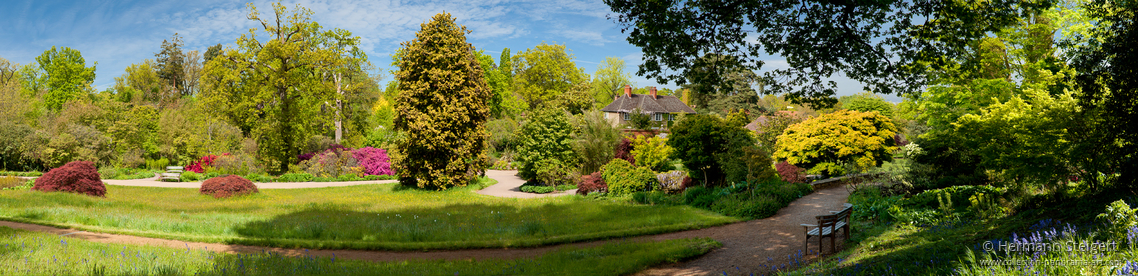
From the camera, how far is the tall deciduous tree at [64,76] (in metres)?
43.8

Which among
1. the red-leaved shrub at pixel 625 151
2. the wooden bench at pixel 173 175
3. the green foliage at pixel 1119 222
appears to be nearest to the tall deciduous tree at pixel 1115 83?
the green foliage at pixel 1119 222

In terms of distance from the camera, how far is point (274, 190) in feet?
66.4

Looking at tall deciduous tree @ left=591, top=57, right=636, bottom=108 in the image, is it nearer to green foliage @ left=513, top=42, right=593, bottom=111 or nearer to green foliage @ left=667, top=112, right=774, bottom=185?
green foliage @ left=513, top=42, right=593, bottom=111

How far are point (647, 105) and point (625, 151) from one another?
31.1 meters

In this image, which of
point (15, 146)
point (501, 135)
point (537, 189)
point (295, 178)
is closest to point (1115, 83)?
point (537, 189)

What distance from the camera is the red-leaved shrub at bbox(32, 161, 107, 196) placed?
1579cm

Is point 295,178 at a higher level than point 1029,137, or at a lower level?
lower

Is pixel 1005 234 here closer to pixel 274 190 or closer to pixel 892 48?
pixel 892 48

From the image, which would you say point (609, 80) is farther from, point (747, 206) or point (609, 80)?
point (747, 206)

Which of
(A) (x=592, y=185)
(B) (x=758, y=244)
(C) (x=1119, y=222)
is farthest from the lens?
(A) (x=592, y=185)

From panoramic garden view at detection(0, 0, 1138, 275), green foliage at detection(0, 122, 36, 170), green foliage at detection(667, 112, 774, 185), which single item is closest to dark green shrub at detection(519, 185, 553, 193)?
panoramic garden view at detection(0, 0, 1138, 275)

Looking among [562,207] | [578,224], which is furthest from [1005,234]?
[562,207]

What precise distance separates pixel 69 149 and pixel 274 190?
17366mm

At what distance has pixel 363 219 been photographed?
12.0 metres
